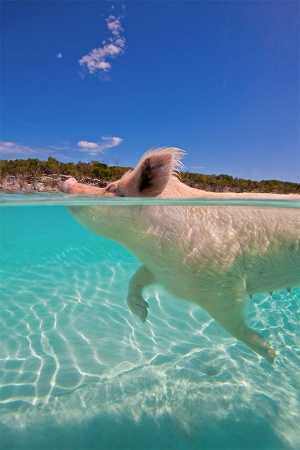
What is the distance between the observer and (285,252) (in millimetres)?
3270

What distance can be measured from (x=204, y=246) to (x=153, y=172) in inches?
34.1

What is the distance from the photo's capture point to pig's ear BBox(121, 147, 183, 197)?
2.58 m

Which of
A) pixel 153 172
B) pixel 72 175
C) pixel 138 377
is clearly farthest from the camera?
pixel 72 175

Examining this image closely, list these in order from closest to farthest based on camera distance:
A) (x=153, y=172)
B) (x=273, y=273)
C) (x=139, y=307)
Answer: (x=153, y=172) < (x=273, y=273) < (x=139, y=307)

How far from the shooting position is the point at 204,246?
3.10 meters

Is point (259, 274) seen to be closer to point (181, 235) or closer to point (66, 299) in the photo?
point (181, 235)

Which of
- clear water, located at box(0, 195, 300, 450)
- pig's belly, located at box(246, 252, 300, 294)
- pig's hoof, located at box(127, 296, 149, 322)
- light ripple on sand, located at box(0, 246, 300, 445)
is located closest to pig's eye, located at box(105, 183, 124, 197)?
clear water, located at box(0, 195, 300, 450)

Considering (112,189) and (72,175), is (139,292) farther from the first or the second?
(72,175)

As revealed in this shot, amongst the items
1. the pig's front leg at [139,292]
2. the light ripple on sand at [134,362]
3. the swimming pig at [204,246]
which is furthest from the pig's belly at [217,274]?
the light ripple on sand at [134,362]

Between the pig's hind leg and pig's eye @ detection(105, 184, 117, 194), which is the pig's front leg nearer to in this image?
the pig's hind leg

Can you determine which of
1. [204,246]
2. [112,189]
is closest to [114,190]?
[112,189]

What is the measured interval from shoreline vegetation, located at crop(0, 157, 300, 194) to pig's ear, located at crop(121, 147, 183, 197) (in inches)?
41.7

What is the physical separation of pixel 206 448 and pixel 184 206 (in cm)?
214

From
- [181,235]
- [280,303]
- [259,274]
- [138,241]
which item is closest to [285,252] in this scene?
[259,274]
